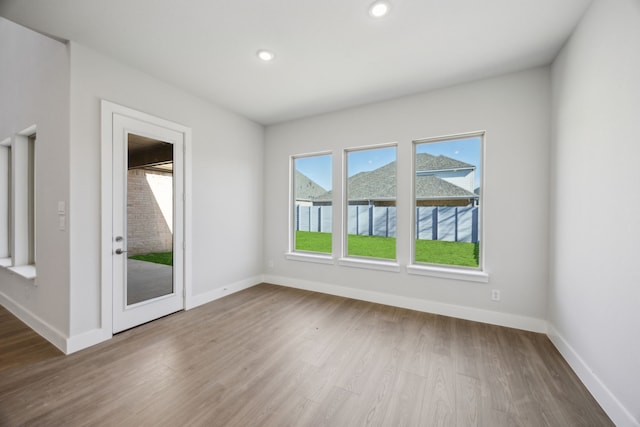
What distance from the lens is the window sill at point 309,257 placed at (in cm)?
397

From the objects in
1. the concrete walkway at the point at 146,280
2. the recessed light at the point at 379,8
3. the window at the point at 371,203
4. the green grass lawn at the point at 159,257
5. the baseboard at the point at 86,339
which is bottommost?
the baseboard at the point at 86,339

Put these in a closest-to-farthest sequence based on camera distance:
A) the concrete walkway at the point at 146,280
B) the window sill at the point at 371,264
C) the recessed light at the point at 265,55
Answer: the recessed light at the point at 265,55, the concrete walkway at the point at 146,280, the window sill at the point at 371,264

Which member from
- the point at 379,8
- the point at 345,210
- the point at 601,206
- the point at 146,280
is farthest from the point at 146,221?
the point at 601,206

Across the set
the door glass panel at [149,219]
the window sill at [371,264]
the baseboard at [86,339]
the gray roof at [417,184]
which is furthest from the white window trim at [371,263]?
the baseboard at [86,339]

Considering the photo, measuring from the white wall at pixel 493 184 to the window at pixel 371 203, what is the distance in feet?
0.72

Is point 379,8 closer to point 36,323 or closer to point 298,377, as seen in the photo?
point 298,377

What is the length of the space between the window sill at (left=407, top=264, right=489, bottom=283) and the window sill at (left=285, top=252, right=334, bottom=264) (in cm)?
126

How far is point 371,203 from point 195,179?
256 cm

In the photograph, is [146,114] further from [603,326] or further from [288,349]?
[603,326]

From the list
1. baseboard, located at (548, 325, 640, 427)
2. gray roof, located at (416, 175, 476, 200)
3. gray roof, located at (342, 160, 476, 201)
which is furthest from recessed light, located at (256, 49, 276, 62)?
baseboard, located at (548, 325, 640, 427)

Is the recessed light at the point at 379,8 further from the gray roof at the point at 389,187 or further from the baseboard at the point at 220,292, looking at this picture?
the baseboard at the point at 220,292

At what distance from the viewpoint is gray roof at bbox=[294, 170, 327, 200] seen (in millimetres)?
4293

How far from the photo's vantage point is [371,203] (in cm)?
379

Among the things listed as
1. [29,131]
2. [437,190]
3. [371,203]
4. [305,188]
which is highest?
[29,131]
